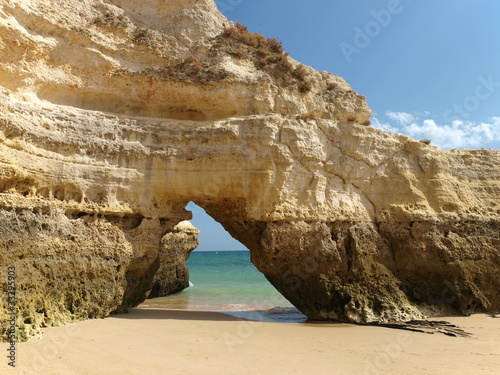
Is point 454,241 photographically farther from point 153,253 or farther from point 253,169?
point 153,253

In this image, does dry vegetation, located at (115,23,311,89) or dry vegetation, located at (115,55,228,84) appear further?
dry vegetation, located at (115,23,311,89)

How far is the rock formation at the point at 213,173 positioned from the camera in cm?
796

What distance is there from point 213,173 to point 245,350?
483 cm

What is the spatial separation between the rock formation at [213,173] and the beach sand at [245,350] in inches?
47.5

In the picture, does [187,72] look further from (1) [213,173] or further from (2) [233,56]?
(1) [213,173]

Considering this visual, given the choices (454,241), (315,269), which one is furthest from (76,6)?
(454,241)

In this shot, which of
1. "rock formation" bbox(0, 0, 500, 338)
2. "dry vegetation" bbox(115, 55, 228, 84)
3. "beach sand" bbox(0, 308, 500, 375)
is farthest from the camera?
"dry vegetation" bbox(115, 55, 228, 84)

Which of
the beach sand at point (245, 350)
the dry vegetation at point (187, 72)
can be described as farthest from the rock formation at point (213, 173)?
the beach sand at point (245, 350)

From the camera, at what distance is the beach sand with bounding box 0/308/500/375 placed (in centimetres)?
506

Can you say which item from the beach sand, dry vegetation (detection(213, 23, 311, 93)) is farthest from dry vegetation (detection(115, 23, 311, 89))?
the beach sand

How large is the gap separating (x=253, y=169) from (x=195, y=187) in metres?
1.70

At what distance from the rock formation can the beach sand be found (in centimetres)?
121

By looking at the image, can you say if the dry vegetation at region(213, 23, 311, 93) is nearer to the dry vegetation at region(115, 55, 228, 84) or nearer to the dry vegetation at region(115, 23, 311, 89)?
the dry vegetation at region(115, 23, 311, 89)

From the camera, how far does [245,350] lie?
6.09 meters
